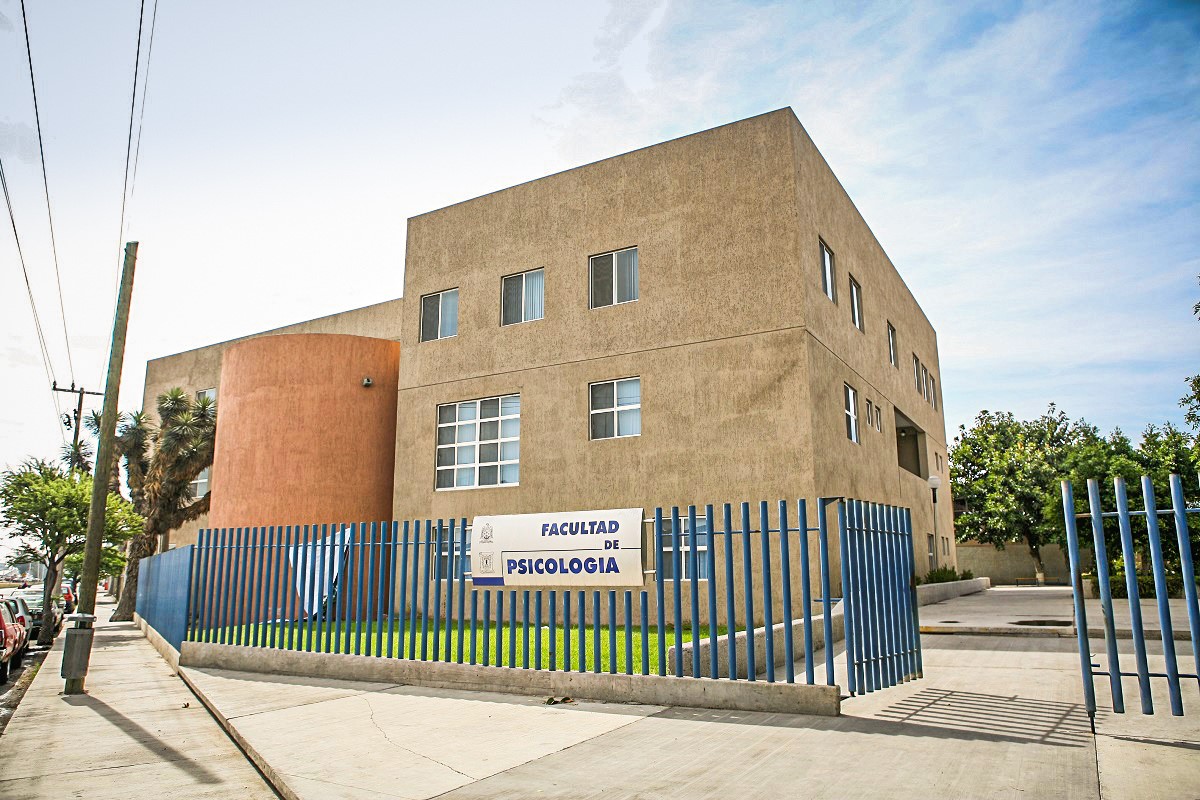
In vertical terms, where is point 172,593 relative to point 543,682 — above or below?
above

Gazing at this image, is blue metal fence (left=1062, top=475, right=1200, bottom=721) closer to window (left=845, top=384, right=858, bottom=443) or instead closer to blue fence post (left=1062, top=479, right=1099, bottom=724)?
blue fence post (left=1062, top=479, right=1099, bottom=724)

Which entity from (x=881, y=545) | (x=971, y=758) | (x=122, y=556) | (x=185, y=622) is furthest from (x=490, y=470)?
(x=122, y=556)

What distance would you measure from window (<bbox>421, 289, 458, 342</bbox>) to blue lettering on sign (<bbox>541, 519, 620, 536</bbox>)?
10.8 m

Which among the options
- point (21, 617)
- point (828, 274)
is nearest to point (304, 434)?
point (21, 617)

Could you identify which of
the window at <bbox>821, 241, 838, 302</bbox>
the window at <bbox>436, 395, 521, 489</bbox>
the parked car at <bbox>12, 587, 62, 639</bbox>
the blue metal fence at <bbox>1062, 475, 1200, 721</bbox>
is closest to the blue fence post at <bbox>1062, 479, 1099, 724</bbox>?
the blue metal fence at <bbox>1062, 475, 1200, 721</bbox>

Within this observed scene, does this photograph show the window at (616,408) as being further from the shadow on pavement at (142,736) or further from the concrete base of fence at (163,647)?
the shadow on pavement at (142,736)

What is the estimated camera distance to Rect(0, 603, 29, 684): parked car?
14.8 m

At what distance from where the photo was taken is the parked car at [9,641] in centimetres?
1476

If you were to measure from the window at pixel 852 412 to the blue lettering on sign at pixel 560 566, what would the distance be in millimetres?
9620

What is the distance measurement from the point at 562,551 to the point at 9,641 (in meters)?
11.4

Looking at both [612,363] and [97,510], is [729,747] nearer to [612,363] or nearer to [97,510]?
[97,510]

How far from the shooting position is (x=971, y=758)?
6184 mm

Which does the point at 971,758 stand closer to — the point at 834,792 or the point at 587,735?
the point at 834,792

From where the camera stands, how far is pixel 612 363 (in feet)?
60.7
